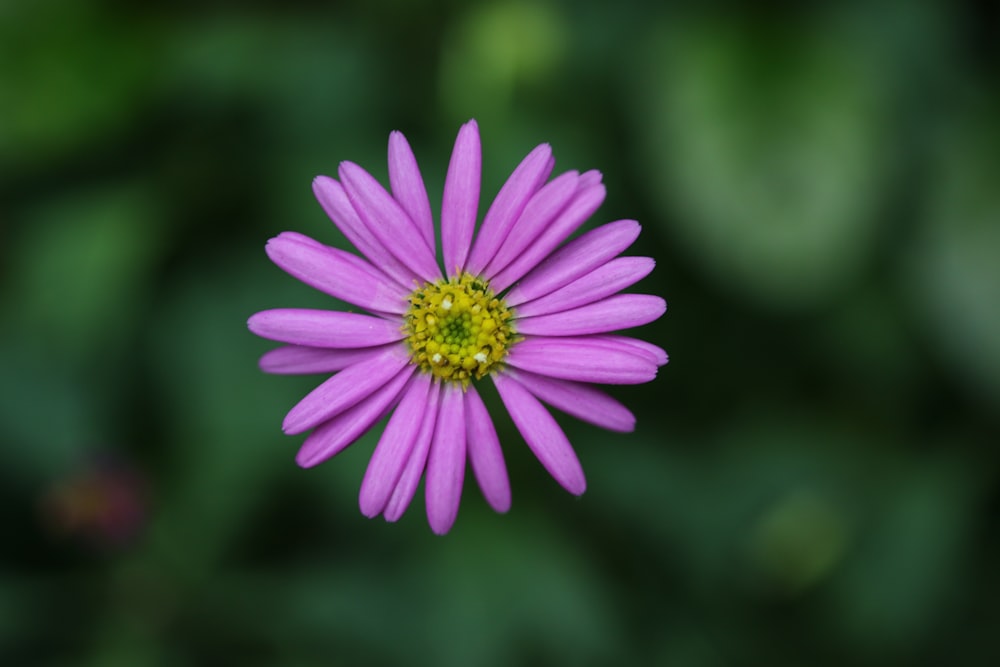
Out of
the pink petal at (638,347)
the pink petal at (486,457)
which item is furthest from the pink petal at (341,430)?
the pink petal at (638,347)

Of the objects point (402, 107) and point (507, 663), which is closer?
point (507, 663)

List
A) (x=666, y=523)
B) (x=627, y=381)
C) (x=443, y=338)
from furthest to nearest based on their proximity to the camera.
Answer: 1. (x=666, y=523)
2. (x=443, y=338)
3. (x=627, y=381)

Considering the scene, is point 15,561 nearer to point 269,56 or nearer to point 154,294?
point 154,294

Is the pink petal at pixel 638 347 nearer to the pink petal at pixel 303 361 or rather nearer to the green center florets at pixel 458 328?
the green center florets at pixel 458 328

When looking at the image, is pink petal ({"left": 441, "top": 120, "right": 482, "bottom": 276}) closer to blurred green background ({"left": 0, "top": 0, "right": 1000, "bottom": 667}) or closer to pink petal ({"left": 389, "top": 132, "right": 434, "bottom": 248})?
pink petal ({"left": 389, "top": 132, "right": 434, "bottom": 248})

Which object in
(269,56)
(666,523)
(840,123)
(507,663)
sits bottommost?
(507,663)

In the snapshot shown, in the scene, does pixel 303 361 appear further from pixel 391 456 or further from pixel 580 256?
pixel 580 256

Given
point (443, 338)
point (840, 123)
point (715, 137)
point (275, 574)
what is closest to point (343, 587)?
point (275, 574)

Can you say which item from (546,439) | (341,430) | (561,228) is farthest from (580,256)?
(341,430)

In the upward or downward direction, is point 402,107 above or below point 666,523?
above
